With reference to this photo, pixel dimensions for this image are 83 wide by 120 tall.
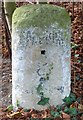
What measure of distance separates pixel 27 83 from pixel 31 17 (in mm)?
682

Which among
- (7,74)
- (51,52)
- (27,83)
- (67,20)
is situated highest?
(67,20)

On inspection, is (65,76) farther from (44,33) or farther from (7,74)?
(7,74)

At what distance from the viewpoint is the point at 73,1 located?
714 cm

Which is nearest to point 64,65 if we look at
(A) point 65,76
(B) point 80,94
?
(A) point 65,76

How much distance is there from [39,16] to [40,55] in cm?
40

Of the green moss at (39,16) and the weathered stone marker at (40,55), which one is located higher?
the green moss at (39,16)

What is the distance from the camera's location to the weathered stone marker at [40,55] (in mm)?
4148

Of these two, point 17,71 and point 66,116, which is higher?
point 17,71

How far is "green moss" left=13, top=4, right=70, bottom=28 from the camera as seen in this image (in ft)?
13.6

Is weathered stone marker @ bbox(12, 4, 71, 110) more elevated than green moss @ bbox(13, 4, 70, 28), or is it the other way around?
green moss @ bbox(13, 4, 70, 28)

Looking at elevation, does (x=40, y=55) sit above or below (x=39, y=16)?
below

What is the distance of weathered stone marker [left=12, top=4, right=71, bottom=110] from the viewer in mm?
4148

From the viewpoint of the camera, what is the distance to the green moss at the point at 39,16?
4.14m

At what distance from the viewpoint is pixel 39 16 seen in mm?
4184
